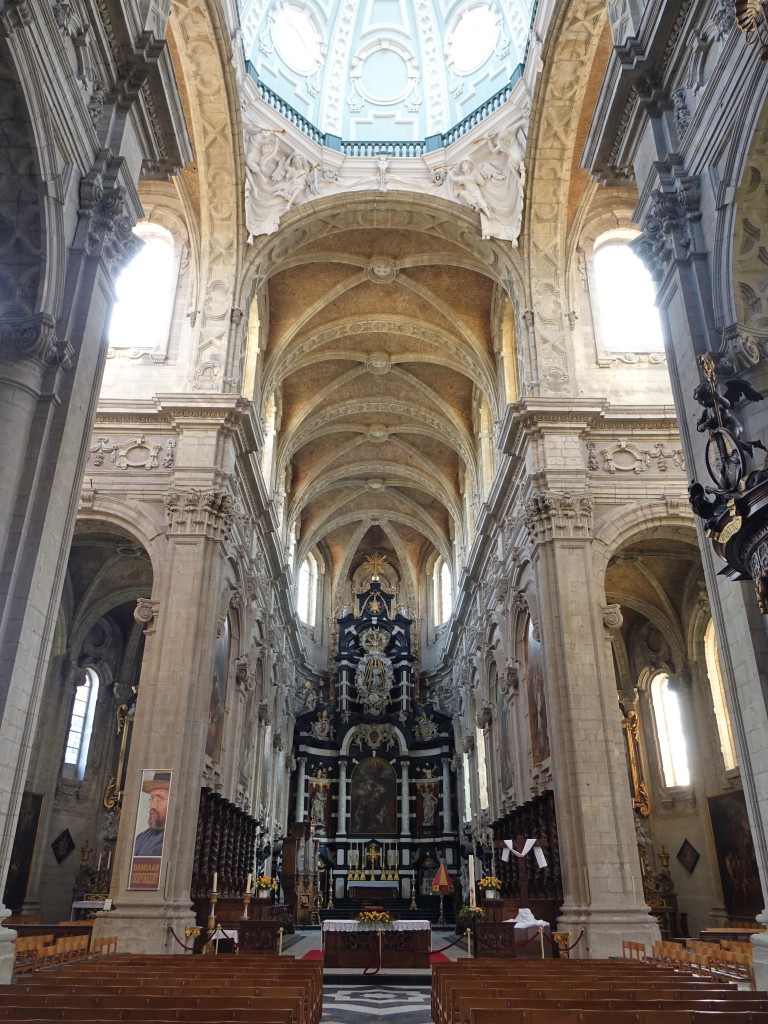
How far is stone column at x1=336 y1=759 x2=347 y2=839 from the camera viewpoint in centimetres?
3594

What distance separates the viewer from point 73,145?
31.1 ft

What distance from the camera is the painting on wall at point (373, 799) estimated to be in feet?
120

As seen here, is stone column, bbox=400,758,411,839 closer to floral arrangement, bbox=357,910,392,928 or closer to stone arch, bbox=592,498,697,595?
floral arrangement, bbox=357,910,392,928

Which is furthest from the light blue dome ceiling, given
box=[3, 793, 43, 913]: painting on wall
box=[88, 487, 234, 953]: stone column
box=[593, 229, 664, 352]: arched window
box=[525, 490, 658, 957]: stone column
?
box=[3, 793, 43, 913]: painting on wall

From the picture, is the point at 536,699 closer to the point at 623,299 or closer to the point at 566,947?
the point at 566,947

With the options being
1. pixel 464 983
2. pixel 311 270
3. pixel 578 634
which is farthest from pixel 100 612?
pixel 464 983

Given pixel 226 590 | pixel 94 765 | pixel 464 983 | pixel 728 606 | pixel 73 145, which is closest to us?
pixel 464 983

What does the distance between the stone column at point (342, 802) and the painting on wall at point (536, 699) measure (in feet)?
63.6

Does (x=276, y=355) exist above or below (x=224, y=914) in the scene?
above

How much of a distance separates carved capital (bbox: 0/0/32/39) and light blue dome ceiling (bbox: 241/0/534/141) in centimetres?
1598

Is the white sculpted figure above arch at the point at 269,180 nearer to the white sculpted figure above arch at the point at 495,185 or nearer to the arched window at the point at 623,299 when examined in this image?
the white sculpted figure above arch at the point at 495,185

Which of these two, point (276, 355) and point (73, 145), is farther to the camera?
point (276, 355)

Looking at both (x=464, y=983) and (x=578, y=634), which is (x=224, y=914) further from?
(x=464, y=983)

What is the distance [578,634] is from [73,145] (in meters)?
12.5
